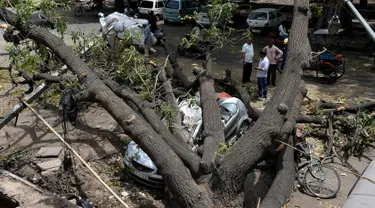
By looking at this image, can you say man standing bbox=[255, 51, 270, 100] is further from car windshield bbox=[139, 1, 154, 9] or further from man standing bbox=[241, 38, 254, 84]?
car windshield bbox=[139, 1, 154, 9]

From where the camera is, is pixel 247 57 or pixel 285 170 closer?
pixel 285 170

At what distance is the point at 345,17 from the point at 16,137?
14428 millimetres

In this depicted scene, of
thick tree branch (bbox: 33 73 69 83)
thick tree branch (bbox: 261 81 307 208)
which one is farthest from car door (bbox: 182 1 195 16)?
thick tree branch (bbox: 261 81 307 208)

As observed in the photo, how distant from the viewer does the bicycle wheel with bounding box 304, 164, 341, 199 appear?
7.42 meters

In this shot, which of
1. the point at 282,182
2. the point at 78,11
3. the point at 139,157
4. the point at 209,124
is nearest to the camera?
the point at 282,182

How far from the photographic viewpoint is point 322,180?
7.50m

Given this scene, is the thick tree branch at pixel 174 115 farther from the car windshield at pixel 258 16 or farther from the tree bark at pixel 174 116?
the car windshield at pixel 258 16

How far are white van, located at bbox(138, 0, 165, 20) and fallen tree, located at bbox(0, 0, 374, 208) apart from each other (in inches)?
590

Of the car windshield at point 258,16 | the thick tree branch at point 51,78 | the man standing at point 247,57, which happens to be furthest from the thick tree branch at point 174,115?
the car windshield at point 258,16

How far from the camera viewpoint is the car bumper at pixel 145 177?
7355 mm

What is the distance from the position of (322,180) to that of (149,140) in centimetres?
330

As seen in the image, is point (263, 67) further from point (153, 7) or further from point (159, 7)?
point (159, 7)

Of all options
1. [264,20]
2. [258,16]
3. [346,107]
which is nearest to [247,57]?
[346,107]

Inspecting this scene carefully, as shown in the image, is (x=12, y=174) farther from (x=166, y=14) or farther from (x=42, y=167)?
(x=166, y=14)
